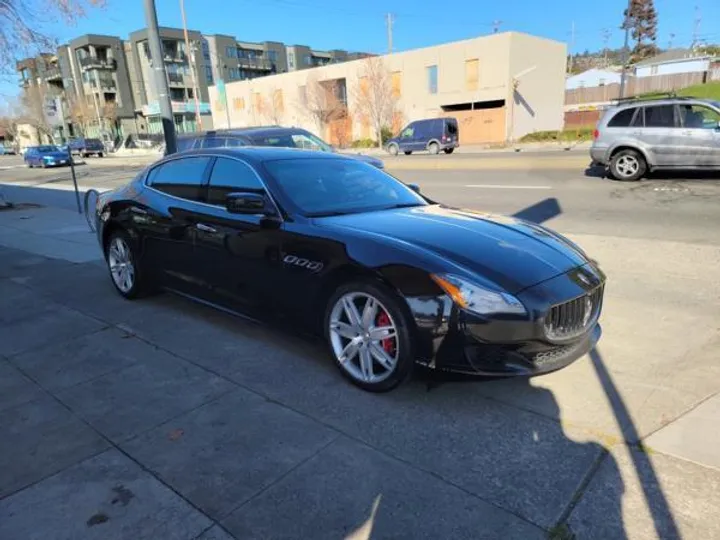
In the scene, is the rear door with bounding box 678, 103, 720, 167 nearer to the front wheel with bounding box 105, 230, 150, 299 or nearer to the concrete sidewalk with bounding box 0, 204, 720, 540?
the concrete sidewalk with bounding box 0, 204, 720, 540

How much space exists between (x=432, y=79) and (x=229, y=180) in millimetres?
40554

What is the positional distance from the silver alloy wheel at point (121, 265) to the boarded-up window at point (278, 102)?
170ft

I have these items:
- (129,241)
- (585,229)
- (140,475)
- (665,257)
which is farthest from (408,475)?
(585,229)

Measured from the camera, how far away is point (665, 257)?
6.31 metres

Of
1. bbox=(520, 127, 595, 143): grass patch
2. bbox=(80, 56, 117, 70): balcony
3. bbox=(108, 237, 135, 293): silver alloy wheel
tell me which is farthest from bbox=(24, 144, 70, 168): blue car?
bbox=(80, 56, 117, 70): balcony

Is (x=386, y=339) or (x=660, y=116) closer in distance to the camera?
(x=386, y=339)

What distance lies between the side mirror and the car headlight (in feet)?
4.95

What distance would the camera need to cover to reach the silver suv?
11383 millimetres

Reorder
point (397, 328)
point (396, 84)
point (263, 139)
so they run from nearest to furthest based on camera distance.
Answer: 1. point (397, 328)
2. point (263, 139)
3. point (396, 84)

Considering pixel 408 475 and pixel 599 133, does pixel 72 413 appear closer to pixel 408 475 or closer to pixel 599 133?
pixel 408 475

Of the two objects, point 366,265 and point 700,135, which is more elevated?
point 700,135

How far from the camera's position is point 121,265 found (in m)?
5.53

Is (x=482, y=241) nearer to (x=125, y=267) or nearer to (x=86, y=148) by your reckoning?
(x=125, y=267)

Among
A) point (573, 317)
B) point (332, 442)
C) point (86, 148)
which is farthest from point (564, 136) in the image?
point (86, 148)
